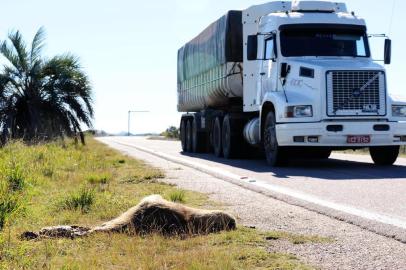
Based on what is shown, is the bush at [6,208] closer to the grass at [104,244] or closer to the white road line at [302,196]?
the grass at [104,244]

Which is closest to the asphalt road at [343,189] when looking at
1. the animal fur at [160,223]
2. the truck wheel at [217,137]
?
the animal fur at [160,223]

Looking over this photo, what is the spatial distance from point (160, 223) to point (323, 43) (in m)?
9.27

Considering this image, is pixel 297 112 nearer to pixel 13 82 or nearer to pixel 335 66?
pixel 335 66

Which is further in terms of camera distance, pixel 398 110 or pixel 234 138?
pixel 234 138

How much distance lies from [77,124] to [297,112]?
40.2 feet

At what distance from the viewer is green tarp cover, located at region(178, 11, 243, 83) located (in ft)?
53.7

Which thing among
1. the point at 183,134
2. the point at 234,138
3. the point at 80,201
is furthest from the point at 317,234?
the point at 183,134

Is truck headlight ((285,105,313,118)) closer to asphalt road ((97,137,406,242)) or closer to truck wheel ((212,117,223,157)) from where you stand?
asphalt road ((97,137,406,242))

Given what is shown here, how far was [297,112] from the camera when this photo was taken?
1261cm

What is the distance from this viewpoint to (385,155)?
13.8m

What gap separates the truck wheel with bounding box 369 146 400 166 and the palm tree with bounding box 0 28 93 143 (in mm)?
11862

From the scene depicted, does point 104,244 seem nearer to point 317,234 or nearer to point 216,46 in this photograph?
point 317,234

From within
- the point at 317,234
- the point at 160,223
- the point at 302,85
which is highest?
the point at 302,85

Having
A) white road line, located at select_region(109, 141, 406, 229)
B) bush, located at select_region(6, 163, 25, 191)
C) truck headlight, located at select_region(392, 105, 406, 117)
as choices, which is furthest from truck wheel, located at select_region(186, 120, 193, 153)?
bush, located at select_region(6, 163, 25, 191)
